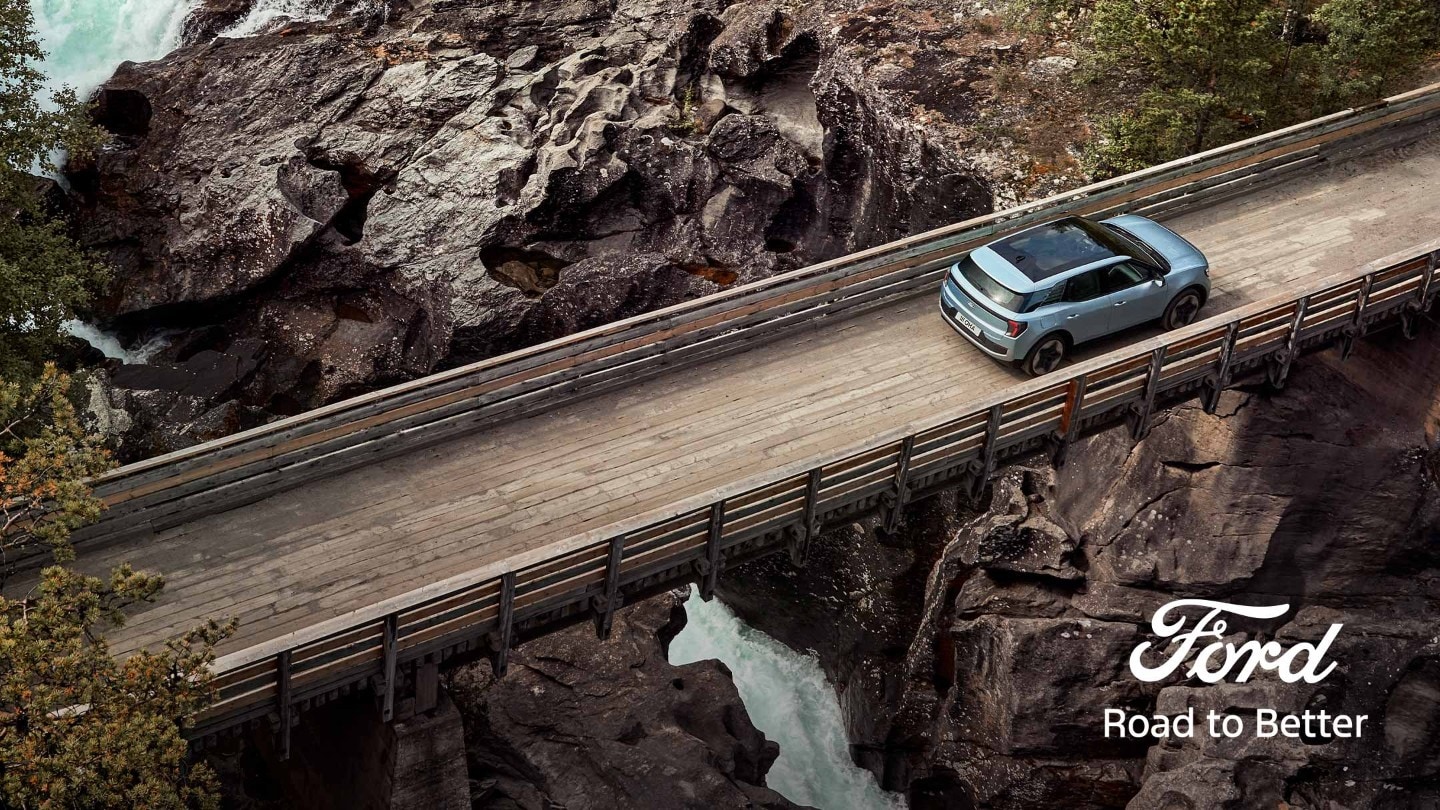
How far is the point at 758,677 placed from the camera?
1106 inches

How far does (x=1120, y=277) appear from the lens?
2097cm

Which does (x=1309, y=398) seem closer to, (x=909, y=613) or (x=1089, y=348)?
(x=1089, y=348)

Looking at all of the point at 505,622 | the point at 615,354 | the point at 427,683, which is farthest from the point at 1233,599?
the point at 427,683

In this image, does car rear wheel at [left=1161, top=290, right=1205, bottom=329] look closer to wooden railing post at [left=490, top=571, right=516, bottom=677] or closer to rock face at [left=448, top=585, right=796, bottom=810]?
rock face at [left=448, top=585, right=796, bottom=810]

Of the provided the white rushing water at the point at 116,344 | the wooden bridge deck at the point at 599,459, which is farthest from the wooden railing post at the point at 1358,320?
the white rushing water at the point at 116,344

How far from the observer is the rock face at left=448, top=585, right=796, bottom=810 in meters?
21.6

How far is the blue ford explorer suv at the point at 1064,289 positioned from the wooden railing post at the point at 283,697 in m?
11.5

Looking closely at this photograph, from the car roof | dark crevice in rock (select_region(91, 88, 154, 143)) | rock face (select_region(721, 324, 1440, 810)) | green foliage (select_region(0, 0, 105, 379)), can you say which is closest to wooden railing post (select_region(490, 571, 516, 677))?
the car roof

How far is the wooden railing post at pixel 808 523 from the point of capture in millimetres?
17812

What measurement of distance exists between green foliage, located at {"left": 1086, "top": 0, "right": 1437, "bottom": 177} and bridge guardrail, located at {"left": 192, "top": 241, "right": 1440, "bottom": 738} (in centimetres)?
752

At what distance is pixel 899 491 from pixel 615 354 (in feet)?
16.7

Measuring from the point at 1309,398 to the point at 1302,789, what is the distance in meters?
6.89

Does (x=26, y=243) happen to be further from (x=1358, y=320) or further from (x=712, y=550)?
(x=1358, y=320)

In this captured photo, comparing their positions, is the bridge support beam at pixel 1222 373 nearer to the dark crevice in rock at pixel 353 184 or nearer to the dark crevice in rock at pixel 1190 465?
the dark crevice in rock at pixel 1190 465
